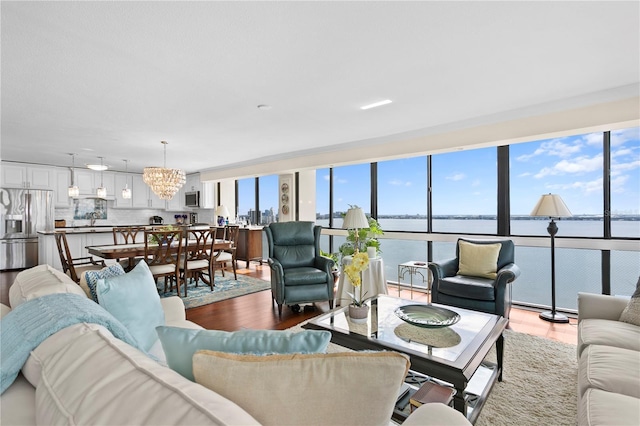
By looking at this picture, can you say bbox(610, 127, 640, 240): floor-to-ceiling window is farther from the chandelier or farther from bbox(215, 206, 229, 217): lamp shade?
bbox(215, 206, 229, 217): lamp shade

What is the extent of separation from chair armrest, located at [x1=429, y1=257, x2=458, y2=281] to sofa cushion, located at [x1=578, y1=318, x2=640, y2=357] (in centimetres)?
142

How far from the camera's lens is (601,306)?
229cm

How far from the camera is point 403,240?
Answer: 17.0 ft

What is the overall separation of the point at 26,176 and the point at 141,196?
235 centimetres

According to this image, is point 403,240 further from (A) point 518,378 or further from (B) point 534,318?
(A) point 518,378

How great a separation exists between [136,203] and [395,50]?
849cm

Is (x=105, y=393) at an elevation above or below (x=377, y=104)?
below

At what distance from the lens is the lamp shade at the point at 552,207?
132 inches

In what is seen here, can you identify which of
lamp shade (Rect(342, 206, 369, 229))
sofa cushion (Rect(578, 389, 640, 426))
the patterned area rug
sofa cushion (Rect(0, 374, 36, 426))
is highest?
lamp shade (Rect(342, 206, 369, 229))

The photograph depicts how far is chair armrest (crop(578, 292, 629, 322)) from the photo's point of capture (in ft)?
7.34

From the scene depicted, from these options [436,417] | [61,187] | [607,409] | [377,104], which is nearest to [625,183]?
[377,104]

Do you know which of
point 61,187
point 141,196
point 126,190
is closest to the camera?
point 126,190

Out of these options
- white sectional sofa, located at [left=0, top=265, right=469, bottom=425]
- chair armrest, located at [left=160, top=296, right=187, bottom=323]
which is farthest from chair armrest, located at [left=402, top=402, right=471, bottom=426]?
chair armrest, located at [left=160, top=296, right=187, bottom=323]

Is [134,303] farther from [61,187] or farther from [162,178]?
[61,187]
